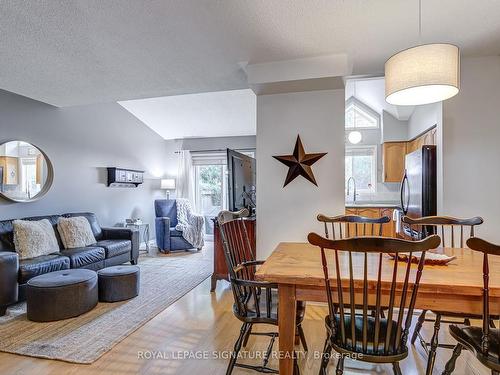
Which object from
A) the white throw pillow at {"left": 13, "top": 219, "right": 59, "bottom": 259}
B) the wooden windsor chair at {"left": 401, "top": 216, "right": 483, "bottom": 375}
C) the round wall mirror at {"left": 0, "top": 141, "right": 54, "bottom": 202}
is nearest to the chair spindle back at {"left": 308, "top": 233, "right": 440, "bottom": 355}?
the wooden windsor chair at {"left": 401, "top": 216, "right": 483, "bottom": 375}

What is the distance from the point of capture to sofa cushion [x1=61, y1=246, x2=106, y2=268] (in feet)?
11.5

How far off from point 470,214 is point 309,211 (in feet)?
4.99

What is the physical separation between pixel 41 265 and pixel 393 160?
5.59 metres

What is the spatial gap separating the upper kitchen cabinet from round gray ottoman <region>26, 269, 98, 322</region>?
514 cm

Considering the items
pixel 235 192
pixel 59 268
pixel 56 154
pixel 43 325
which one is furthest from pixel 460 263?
pixel 56 154

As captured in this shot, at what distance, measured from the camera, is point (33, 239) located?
340 centimetres

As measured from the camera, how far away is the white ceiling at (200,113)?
549 cm

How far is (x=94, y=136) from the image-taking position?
4969 mm

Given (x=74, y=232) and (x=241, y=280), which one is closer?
(x=241, y=280)

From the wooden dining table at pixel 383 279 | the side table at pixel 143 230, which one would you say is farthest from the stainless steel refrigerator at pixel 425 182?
the side table at pixel 143 230

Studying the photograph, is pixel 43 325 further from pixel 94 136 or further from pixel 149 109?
pixel 149 109

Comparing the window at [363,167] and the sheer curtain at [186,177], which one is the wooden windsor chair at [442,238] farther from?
the sheer curtain at [186,177]

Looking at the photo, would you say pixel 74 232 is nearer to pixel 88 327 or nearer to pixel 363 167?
pixel 88 327

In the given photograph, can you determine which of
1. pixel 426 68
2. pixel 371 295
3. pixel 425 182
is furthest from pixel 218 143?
pixel 371 295
